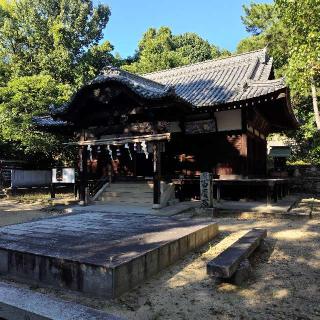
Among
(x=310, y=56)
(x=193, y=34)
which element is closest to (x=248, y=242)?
(x=310, y=56)

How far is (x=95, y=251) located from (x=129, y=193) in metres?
9.09

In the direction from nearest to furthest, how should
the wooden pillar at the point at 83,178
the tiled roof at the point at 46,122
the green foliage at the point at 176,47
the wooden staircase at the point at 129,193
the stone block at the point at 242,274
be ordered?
the stone block at the point at 242,274 < the wooden staircase at the point at 129,193 < the wooden pillar at the point at 83,178 < the tiled roof at the point at 46,122 < the green foliage at the point at 176,47

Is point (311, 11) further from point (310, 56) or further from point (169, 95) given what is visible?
point (169, 95)

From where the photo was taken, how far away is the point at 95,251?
556 cm

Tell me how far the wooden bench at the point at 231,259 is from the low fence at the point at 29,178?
16133mm

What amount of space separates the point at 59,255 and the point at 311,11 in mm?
15145

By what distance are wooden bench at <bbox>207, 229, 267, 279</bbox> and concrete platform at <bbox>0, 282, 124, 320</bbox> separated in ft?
7.73

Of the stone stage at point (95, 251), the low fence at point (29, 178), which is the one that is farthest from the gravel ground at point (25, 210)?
the stone stage at point (95, 251)

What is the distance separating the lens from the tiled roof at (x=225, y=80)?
13500 mm

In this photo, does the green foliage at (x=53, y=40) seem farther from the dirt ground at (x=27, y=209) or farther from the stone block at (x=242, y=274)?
the stone block at (x=242, y=274)

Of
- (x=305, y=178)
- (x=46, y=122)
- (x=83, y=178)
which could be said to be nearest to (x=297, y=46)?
(x=305, y=178)

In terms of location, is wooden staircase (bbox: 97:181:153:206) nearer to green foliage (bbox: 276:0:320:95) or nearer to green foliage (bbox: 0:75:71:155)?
green foliage (bbox: 0:75:71:155)

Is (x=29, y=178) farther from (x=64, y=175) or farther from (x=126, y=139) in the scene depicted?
(x=126, y=139)

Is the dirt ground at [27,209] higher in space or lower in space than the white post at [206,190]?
lower
